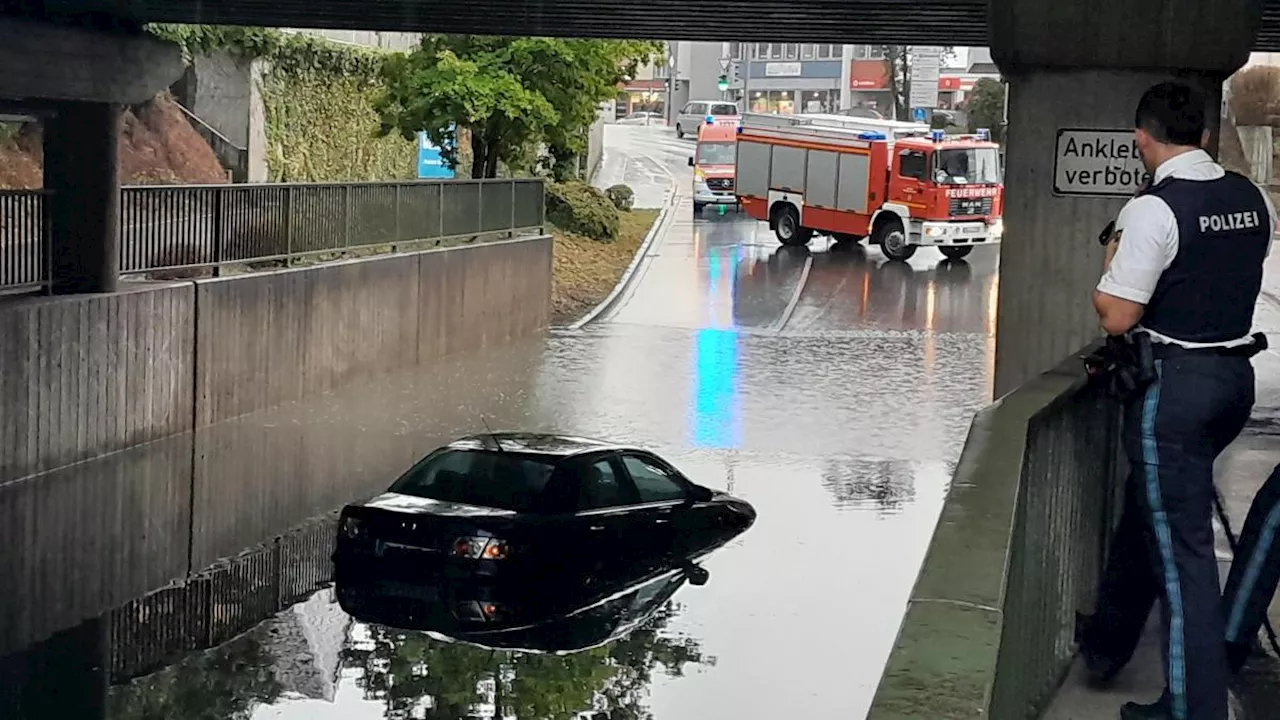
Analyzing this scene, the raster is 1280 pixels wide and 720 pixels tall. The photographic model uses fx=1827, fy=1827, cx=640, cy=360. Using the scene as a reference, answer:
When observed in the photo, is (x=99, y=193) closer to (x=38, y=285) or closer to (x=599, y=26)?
(x=38, y=285)

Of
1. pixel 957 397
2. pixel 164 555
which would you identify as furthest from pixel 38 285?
pixel 957 397

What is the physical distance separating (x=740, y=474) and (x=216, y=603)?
6.60 metres

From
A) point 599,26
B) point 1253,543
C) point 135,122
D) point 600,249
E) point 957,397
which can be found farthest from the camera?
point 600,249

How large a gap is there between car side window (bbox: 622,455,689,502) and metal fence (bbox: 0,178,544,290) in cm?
653

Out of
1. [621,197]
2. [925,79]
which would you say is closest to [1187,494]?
[621,197]

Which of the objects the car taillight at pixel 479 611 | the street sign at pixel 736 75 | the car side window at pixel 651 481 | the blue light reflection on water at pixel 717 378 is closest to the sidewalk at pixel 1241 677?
the car side window at pixel 651 481

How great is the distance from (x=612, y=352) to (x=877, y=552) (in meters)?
13.9

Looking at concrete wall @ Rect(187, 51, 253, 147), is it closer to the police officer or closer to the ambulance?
the ambulance

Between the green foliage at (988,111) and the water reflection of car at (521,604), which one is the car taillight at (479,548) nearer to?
the water reflection of car at (521,604)

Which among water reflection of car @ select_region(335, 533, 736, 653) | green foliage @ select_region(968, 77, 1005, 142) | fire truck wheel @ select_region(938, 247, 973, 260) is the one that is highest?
green foliage @ select_region(968, 77, 1005, 142)

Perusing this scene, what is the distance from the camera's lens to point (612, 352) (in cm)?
2694

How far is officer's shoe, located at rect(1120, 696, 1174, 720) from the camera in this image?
18.1 ft

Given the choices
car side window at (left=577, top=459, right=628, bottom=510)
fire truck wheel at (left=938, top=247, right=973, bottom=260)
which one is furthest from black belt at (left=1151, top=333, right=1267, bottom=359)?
fire truck wheel at (left=938, top=247, right=973, bottom=260)

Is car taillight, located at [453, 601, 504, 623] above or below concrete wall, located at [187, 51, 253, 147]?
below
